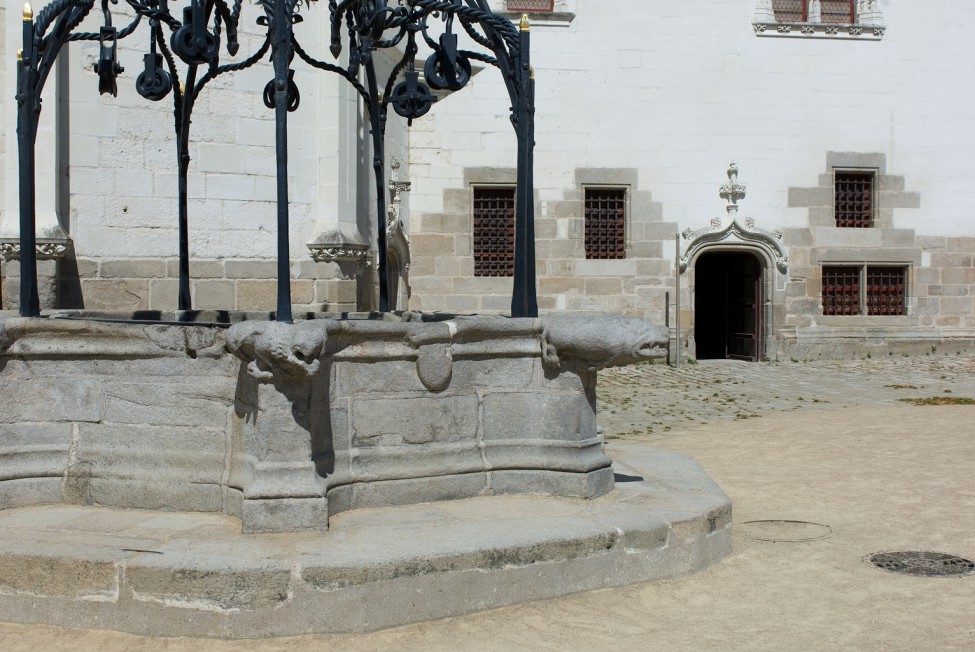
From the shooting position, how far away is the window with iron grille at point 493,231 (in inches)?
587

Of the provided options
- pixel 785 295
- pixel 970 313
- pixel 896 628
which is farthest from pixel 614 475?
pixel 970 313

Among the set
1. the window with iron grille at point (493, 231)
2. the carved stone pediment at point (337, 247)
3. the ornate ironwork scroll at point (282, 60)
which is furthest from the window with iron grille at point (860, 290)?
the ornate ironwork scroll at point (282, 60)

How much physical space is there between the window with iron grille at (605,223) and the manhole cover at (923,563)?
1074 centimetres

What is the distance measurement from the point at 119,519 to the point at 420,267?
10.7 meters

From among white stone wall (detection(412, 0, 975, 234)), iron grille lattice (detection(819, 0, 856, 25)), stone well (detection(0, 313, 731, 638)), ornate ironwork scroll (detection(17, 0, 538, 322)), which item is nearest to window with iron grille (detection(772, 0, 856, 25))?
iron grille lattice (detection(819, 0, 856, 25))

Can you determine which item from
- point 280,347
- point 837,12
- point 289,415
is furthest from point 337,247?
point 837,12

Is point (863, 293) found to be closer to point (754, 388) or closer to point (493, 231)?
point (754, 388)

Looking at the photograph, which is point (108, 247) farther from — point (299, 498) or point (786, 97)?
point (786, 97)

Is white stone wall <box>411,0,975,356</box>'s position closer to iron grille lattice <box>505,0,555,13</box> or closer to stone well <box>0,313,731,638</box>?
iron grille lattice <box>505,0,555,13</box>

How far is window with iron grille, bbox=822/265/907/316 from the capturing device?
621 inches

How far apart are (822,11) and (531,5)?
180 inches

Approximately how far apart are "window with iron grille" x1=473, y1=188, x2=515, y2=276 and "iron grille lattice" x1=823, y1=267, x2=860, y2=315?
500 cm

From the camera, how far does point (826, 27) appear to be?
1534cm

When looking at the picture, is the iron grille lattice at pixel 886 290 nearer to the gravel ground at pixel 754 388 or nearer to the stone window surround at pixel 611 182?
the gravel ground at pixel 754 388
